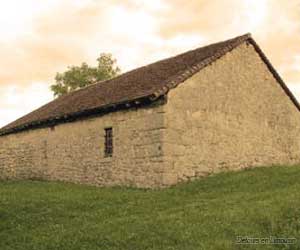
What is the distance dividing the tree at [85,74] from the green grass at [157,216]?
27.6 m

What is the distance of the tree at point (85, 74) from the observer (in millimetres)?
44188

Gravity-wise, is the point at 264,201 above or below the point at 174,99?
below

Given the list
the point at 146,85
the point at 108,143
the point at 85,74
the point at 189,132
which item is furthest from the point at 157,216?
the point at 85,74

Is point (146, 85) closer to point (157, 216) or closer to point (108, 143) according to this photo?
point (108, 143)

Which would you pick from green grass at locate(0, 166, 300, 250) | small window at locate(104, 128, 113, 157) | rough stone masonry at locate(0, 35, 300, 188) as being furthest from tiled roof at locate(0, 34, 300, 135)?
green grass at locate(0, 166, 300, 250)

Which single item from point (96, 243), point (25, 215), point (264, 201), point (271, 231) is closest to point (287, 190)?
point (264, 201)

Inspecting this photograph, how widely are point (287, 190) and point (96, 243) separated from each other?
6.43 metres

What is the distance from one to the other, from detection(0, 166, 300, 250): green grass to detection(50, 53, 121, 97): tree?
2757 centimetres

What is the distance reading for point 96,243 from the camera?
10242 mm

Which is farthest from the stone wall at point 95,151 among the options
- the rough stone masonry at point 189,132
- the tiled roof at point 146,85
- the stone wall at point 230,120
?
the stone wall at point 230,120

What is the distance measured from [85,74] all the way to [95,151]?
78.4 ft

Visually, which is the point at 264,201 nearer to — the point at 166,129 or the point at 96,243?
the point at 96,243

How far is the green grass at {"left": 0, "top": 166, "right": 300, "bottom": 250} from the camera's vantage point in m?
10.1

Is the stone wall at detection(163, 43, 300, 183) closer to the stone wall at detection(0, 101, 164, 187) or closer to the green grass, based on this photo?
the stone wall at detection(0, 101, 164, 187)
